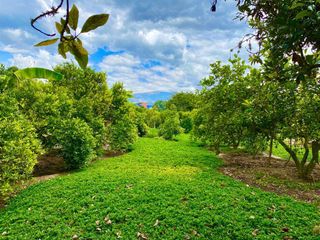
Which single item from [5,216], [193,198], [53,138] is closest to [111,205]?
[193,198]

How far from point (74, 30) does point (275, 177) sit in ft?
41.9

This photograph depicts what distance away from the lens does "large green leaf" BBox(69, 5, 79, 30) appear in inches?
35.4

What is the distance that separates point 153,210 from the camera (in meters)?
7.76

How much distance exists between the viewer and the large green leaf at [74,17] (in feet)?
2.95

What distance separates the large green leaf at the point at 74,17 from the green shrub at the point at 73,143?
1312 centimetres

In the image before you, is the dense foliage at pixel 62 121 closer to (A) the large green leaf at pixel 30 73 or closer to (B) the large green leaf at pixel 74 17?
(A) the large green leaf at pixel 30 73

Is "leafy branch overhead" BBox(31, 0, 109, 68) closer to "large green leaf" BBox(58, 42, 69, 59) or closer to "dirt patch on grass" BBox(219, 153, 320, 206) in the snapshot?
"large green leaf" BBox(58, 42, 69, 59)

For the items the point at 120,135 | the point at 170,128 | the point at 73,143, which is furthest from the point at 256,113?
the point at 170,128

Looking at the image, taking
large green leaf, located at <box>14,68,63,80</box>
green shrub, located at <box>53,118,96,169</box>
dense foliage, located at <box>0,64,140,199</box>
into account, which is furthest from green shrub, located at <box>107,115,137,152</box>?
large green leaf, located at <box>14,68,63,80</box>

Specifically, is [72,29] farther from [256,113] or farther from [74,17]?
Result: [256,113]

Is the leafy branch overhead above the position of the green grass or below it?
above

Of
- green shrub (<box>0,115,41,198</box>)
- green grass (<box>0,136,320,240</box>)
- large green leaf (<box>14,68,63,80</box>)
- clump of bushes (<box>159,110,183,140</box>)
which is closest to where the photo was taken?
large green leaf (<box>14,68,63,80</box>)

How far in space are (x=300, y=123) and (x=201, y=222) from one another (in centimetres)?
631

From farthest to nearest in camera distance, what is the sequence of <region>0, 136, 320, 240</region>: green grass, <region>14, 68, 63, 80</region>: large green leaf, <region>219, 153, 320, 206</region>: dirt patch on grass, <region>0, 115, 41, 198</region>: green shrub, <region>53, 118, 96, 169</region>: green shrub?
1. <region>53, 118, 96, 169</region>: green shrub
2. <region>219, 153, 320, 206</region>: dirt patch on grass
3. <region>0, 115, 41, 198</region>: green shrub
4. <region>0, 136, 320, 240</region>: green grass
5. <region>14, 68, 63, 80</region>: large green leaf
